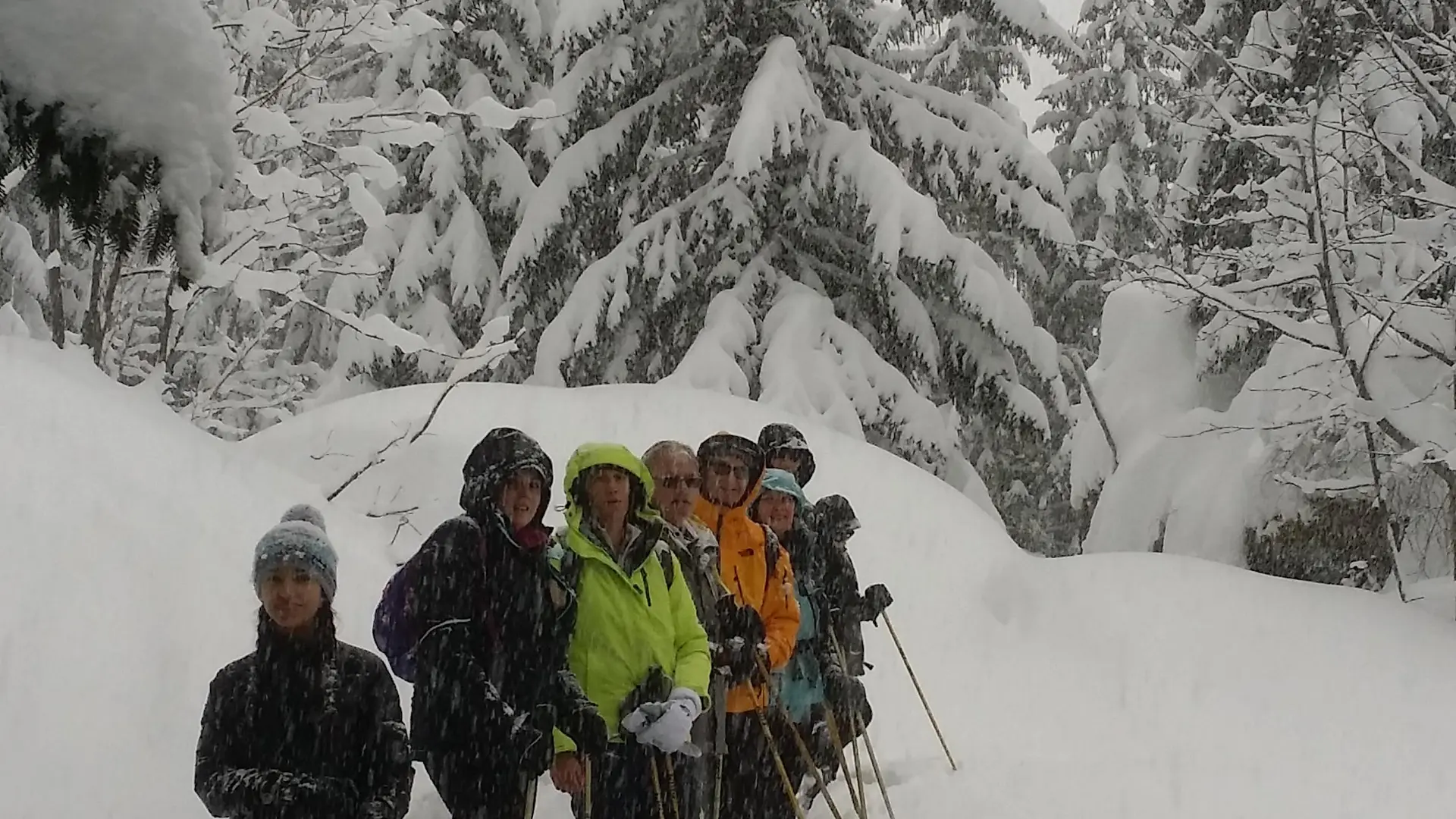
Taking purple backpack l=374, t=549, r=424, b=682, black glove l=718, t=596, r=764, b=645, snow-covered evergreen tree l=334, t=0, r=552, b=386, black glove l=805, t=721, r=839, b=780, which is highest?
snow-covered evergreen tree l=334, t=0, r=552, b=386

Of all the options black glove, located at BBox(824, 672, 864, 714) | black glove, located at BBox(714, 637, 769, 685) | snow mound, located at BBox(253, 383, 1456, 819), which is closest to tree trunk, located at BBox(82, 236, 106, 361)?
snow mound, located at BBox(253, 383, 1456, 819)

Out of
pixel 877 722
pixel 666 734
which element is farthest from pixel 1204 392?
pixel 666 734

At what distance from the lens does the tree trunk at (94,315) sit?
21.3ft

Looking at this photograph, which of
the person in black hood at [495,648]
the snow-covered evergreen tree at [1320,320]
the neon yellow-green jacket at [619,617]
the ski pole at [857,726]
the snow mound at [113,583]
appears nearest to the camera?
the person in black hood at [495,648]

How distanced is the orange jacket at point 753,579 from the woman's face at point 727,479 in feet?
0.15

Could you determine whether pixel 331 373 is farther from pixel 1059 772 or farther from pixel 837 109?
pixel 1059 772

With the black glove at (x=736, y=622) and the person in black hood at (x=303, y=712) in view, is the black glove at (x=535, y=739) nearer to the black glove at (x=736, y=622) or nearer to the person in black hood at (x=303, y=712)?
the person in black hood at (x=303, y=712)

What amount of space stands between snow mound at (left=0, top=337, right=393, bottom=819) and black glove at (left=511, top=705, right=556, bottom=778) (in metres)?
1.28

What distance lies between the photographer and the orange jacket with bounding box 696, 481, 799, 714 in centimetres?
491

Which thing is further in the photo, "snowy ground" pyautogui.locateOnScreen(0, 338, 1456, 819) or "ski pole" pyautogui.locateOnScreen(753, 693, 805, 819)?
"ski pole" pyautogui.locateOnScreen(753, 693, 805, 819)

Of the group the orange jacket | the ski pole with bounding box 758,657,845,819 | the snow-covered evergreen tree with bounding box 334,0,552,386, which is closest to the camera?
the orange jacket

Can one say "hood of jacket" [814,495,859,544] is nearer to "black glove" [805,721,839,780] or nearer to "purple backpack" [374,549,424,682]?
"black glove" [805,721,839,780]

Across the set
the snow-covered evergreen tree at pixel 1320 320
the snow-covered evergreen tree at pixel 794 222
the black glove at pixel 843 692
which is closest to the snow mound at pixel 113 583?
the black glove at pixel 843 692

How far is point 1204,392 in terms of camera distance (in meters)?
13.8
